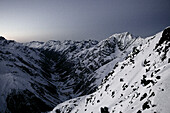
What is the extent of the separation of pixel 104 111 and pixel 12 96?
402ft

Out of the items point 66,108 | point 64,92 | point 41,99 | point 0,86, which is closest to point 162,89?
point 66,108

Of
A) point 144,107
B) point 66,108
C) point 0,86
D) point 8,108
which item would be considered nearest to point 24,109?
point 8,108

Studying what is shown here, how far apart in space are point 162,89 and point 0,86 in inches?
6065

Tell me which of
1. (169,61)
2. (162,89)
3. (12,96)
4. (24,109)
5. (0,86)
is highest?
(169,61)

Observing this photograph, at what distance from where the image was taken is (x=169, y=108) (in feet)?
50.3

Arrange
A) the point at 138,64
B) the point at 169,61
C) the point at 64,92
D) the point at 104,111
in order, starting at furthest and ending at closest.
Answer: the point at 64,92 < the point at 138,64 < the point at 104,111 < the point at 169,61

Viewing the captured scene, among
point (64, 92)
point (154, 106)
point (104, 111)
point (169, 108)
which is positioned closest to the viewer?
point (169, 108)

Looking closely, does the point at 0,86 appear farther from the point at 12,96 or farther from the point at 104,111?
the point at 104,111

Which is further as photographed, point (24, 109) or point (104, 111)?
point (24, 109)

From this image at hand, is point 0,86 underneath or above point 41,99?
above

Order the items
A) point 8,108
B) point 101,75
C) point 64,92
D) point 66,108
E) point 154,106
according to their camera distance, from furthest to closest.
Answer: point 64,92 < point 101,75 < point 8,108 < point 66,108 < point 154,106

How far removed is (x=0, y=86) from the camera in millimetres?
130125

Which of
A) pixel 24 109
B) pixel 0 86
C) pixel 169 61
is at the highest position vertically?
pixel 169 61

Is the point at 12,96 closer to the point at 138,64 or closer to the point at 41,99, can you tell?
the point at 41,99
